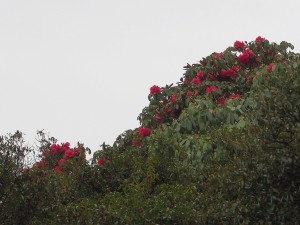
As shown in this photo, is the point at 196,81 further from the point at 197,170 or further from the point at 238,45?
the point at 197,170

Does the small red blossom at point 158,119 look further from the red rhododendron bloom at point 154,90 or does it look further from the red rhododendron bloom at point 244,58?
the red rhododendron bloom at point 244,58

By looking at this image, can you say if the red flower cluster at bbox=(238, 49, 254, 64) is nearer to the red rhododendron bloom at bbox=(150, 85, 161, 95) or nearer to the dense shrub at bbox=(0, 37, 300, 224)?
the dense shrub at bbox=(0, 37, 300, 224)

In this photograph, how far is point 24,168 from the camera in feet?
42.7

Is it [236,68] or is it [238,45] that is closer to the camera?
[236,68]

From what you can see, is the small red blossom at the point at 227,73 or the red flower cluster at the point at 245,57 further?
the red flower cluster at the point at 245,57

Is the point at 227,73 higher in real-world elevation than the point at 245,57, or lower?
lower

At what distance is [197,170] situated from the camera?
13.0 metres

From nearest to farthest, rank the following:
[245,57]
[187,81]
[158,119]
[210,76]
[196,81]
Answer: [158,119], [196,81], [210,76], [245,57], [187,81]

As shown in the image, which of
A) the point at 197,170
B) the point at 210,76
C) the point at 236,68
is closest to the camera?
the point at 197,170

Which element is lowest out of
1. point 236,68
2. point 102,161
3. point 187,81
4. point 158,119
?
point 102,161

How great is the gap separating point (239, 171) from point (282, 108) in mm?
1156

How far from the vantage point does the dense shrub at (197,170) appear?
30.7 feet

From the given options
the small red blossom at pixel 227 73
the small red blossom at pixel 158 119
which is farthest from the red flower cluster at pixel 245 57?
the small red blossom at pixel 158 119

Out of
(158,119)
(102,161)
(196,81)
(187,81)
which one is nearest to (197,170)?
(102,161)
